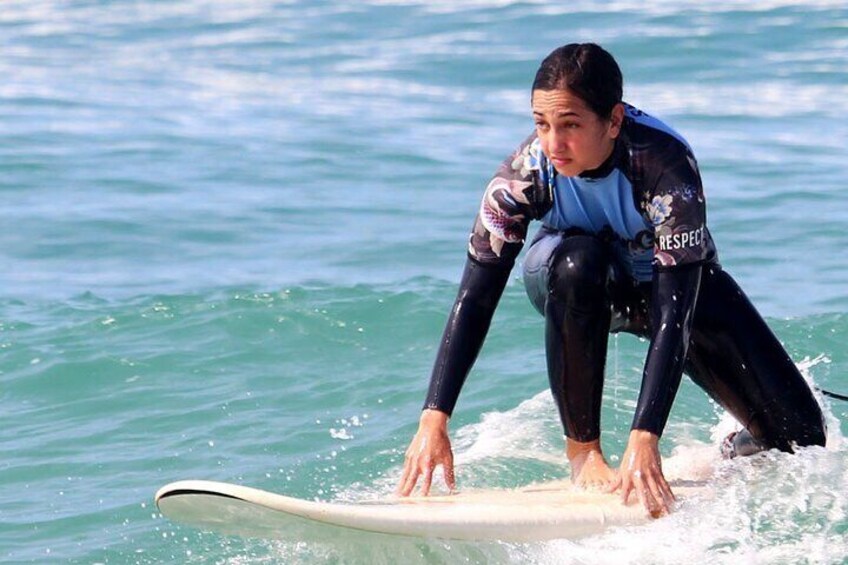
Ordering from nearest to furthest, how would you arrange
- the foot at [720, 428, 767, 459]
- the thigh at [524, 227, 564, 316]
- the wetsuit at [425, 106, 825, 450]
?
the wetsuit at [425, 106, 825, 450] < the thigh at [524, 227, 564, 316] < the foot at [720, 428, 767, 459]

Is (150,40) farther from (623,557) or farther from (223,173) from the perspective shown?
(623,557)

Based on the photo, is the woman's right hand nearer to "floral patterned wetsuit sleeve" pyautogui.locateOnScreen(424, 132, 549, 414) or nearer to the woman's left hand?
"floral patterned wetsuit sleeve" pyautogui.locateOnScreen(424, 132, 549, 414)

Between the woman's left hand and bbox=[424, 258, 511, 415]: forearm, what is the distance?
59 cm

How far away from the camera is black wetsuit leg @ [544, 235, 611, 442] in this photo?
16.5ft

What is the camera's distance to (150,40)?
17.5 metres

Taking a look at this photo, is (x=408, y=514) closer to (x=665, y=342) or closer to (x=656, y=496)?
(x=656, y=496)

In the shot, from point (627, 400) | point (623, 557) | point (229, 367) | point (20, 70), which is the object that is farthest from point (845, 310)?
point (20, 70)

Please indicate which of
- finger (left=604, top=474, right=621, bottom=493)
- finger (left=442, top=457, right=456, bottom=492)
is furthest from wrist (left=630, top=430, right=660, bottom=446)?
finger (left=442, top=457, right=456, bottom=492)

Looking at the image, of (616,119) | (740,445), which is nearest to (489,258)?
(616,119)

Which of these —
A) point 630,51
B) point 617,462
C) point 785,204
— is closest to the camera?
point 617,462

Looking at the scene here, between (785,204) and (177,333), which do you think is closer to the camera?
(177,333)

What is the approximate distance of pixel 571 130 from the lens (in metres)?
4.77

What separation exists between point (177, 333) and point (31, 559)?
8.13 ft

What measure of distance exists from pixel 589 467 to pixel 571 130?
117 centimetres
